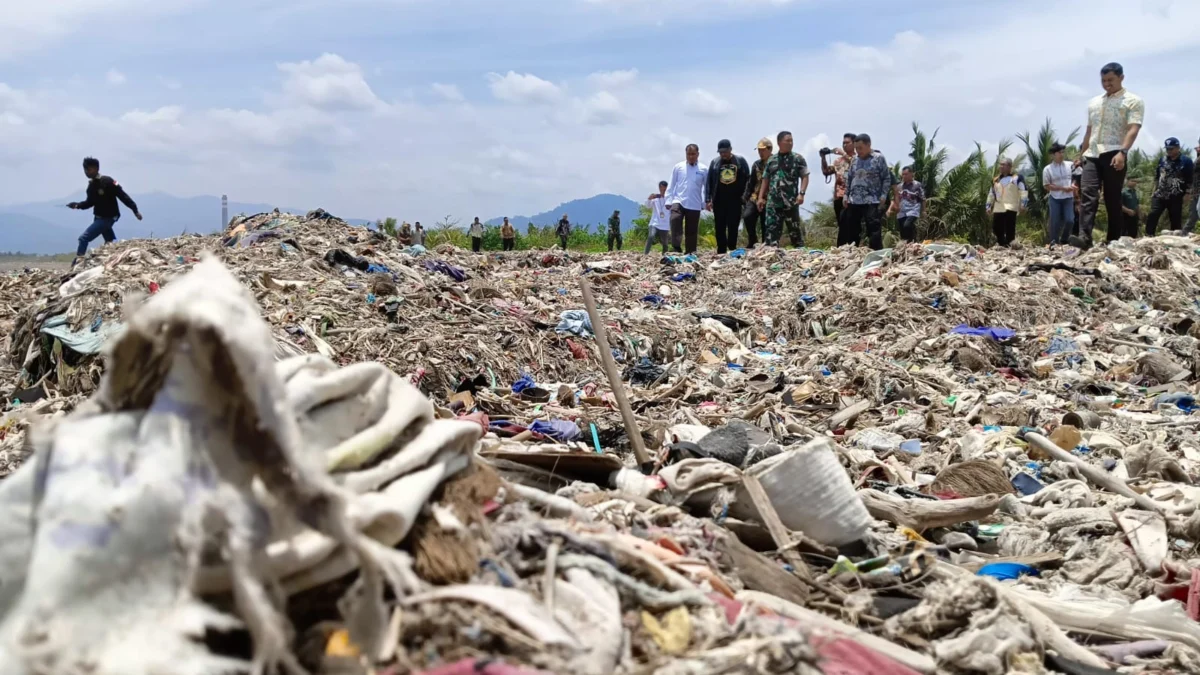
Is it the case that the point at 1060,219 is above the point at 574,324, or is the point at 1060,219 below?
above

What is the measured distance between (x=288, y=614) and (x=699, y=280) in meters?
9.20

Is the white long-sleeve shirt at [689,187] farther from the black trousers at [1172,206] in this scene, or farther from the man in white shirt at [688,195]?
the black trousers at [1172,206]

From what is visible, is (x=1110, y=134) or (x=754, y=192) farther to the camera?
(x=754, y=192)

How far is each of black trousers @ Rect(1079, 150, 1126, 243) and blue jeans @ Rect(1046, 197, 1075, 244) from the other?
89cm

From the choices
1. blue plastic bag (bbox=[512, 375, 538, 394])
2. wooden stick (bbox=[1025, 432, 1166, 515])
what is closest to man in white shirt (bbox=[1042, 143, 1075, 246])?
wooden stick (bbox=[1025, 432, 1166, 515])

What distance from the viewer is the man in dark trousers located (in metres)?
10.4

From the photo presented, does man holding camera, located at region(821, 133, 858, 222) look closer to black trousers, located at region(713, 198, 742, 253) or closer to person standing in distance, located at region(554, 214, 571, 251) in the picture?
black trousers, located at region(713, 198, 742, 253)

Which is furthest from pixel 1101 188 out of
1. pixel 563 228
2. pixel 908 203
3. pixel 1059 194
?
pixel 563 228

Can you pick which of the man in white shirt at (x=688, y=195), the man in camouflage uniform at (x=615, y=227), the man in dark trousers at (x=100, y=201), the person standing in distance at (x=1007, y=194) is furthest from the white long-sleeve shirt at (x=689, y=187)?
the man in camouflage uniform at (x=615, y=227)

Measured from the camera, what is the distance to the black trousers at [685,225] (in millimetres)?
→ 12656

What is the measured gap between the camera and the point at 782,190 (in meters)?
11.7

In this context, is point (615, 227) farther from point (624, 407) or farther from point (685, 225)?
point (624, 407)

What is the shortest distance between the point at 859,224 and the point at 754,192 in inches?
65.5

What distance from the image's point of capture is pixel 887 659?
6.82ft
